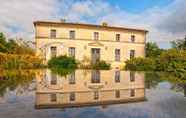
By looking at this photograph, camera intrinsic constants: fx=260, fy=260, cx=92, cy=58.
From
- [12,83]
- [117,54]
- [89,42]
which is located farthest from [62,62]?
[12,83]

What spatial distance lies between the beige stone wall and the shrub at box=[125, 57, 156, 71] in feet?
8.03

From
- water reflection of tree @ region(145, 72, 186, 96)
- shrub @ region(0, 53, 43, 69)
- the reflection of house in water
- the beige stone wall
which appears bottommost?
water reflection of tree @ region(145, 72, 186, 96)

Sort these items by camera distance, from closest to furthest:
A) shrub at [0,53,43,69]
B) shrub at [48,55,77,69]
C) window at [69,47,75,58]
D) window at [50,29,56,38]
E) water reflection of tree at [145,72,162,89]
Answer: water reflection of tree at [145,72,162,89], shrub at [0,53,43,69], shrub at [48,55,77,69], window at [50,29,56,38], window at [69,47,75,58]

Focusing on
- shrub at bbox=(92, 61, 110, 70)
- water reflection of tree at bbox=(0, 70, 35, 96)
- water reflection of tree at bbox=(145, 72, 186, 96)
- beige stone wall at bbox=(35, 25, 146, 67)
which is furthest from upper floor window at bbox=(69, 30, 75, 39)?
water reflection of tree at bbox=(0, 70, 35, 96)

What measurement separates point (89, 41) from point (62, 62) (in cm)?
535

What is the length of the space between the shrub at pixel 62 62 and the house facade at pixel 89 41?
1.58 meters

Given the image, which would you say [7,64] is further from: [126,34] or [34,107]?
[126,34]

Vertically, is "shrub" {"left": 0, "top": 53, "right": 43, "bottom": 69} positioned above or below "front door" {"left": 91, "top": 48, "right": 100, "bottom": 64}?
below

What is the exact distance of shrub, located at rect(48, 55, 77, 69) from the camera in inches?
1143

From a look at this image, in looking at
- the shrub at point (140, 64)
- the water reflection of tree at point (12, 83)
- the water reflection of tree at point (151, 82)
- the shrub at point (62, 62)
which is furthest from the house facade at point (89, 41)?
the water reflection of tree at point (151, 82)

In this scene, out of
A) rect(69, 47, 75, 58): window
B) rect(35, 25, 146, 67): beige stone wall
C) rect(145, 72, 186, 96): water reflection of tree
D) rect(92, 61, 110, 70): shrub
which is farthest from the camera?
rect(69, 47, 75, 58): window

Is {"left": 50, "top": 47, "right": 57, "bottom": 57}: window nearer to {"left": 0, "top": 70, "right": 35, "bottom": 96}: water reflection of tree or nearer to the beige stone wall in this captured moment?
the beige stone wall

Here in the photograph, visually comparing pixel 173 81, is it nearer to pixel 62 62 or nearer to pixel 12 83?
pixel 12 83

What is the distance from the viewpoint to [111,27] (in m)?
33.7
